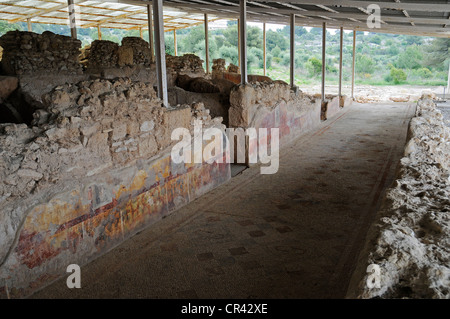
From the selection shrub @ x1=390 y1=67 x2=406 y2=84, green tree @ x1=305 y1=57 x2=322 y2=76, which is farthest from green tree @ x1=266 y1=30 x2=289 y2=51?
shrub @ x1=390 y1=67 x2=406 y2=84

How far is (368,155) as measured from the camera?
307 inches

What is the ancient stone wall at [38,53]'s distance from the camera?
705cm

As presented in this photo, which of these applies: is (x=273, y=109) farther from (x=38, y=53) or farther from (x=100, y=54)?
(x=38, y=53)

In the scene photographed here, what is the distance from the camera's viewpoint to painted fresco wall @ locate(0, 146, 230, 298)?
3168 millimetres

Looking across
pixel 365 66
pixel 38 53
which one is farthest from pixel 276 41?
pixel 38 53

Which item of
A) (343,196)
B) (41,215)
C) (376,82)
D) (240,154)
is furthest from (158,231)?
(376,82)

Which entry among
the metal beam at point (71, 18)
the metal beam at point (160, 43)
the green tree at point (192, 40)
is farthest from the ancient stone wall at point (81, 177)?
the green tree at point (192, 40)

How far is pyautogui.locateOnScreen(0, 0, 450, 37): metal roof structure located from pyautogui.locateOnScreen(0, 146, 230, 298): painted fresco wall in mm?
5882

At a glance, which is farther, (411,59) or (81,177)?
(411,59)

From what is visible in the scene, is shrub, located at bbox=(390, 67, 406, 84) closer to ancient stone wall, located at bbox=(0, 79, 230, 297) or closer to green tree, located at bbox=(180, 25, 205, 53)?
green tree, located at bbox=(180, 25, 205, 53)

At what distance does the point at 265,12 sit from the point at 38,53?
7.16m

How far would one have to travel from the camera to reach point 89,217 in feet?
12.3

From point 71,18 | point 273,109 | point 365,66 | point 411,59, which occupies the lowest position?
point 273,109

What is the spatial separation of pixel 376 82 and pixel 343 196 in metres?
32.0
